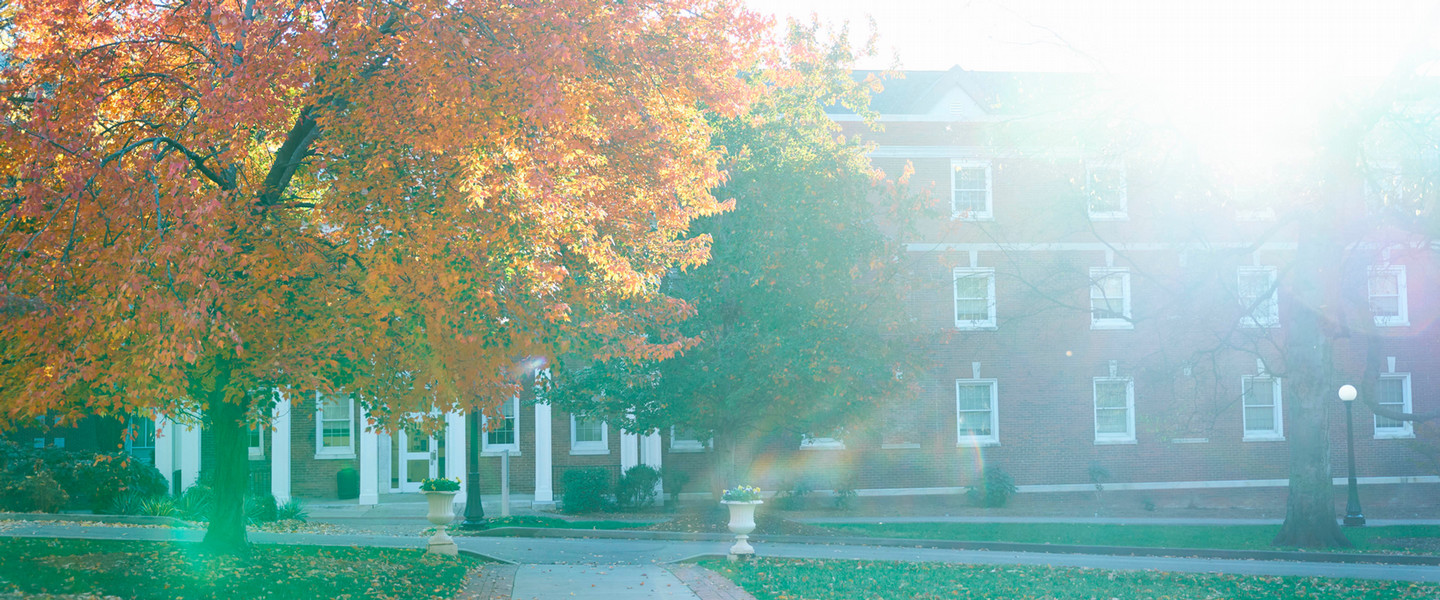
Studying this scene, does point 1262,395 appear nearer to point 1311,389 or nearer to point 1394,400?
point 1394,400

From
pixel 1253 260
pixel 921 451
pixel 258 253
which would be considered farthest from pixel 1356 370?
pixel 258 253

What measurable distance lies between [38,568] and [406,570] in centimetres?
350

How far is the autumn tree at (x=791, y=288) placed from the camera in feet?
59.6

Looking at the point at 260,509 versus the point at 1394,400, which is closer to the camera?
the point at 260,509

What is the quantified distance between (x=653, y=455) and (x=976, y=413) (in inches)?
328

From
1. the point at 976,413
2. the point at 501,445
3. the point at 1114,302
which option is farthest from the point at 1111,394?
the point at 501,445

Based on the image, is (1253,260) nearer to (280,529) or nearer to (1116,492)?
(1116,492)

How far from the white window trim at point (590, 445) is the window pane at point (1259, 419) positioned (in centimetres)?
1671

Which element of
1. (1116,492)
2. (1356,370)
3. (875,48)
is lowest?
(1116,492)

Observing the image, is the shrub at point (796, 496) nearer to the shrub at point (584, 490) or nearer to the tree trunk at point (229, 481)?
the shrub at point (584, 490)

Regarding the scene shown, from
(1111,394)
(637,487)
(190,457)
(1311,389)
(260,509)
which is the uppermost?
(1311,389)

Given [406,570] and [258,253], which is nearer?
[258,253]

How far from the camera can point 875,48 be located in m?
19.5

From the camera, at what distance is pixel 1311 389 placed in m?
18.4
